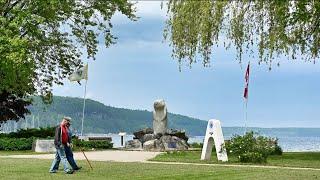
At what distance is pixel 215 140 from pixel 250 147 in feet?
5.15

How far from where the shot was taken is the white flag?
42.6 m

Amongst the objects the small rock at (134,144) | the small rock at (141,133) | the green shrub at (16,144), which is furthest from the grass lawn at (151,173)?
the small rock at (141,133)

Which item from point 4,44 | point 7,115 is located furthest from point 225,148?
point 7,115

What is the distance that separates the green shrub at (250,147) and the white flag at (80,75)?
15.9 meters

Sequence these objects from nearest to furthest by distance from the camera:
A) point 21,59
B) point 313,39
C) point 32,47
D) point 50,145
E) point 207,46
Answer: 1. point 207,46
2. point 313,39
3. point 21,59
4. point 50,145
5. point 32,47

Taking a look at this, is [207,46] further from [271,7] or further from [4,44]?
[4,44]

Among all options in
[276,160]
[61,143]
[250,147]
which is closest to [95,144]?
[276,160]

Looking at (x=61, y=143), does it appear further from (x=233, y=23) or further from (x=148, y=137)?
(x=148, y=137)

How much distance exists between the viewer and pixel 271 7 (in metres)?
16.2

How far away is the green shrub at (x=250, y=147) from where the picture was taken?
27.5 metres

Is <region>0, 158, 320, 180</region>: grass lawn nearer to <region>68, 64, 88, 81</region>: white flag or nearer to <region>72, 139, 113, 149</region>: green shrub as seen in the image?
<region>72, 139, 113, 149</region>: green shrub

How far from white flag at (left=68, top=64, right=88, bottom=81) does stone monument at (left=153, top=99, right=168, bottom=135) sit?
4.69 m

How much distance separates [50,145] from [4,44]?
22.6 feet

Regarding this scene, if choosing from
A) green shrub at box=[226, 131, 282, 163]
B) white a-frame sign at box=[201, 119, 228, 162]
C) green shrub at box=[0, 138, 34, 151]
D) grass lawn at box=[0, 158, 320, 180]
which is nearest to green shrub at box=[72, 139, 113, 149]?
green shrub at box=[0, 138, 34, 151]
